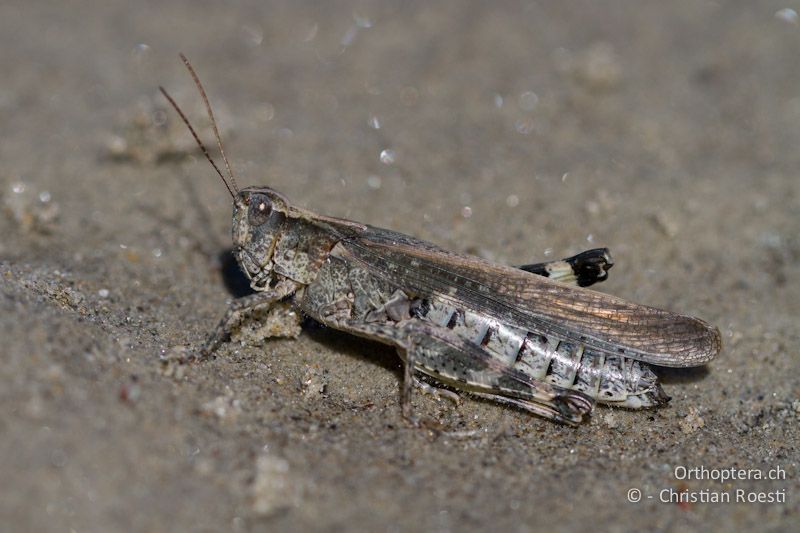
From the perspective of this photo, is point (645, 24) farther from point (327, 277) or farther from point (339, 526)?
point (339, 526)

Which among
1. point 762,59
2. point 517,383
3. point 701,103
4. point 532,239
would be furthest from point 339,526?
point 762,59

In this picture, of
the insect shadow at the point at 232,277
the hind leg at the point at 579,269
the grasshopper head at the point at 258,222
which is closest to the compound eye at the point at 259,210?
the grasshopper head at the point at 258,222

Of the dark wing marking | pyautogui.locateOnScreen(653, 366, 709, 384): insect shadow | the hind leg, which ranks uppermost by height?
the hind leg

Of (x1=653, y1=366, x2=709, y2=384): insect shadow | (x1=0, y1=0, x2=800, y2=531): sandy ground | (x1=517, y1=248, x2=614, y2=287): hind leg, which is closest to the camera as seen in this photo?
(x1=0, y1=0, x2=800, y2=531): sandy ground

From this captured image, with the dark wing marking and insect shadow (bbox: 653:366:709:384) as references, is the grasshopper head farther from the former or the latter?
insect shadow (bbox: 653:366:709:384)

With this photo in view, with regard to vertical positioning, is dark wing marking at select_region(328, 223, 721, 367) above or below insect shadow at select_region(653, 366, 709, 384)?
above

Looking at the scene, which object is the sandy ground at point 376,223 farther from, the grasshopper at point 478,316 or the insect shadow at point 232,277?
the grasshopper at point 478,316

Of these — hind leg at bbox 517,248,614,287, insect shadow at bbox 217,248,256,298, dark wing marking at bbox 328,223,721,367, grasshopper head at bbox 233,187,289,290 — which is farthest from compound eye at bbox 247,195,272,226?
hind leg at bbox 517,248,614,287

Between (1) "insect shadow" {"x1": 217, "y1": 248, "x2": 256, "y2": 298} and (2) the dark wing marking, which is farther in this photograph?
(1) "insect shadow" {"x1": 217, "y1": 248, "x2": 256, "y2": 298}
